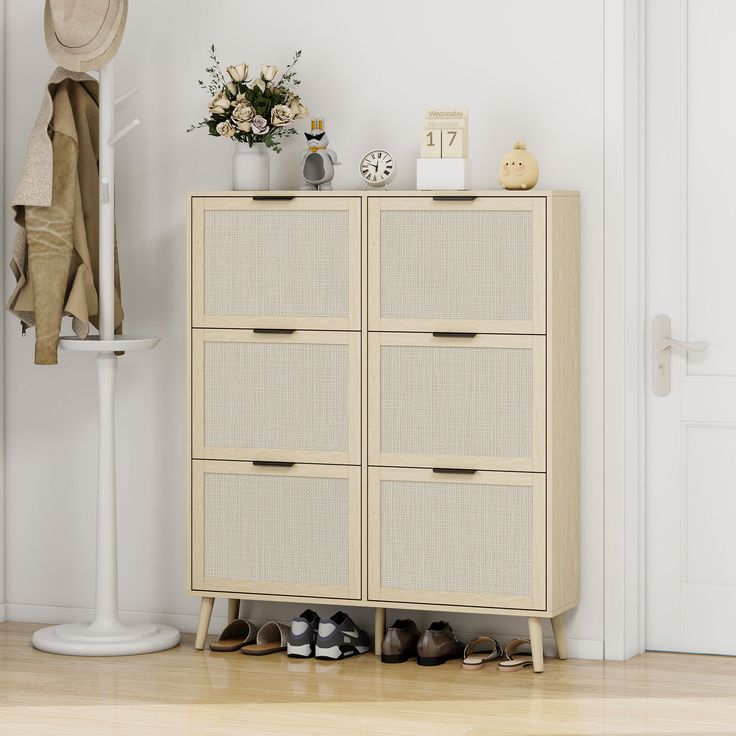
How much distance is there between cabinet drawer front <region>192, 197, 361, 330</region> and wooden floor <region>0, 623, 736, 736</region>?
980mm

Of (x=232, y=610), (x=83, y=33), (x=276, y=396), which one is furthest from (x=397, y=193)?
(x=232, y=610)

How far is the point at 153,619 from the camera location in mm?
4461

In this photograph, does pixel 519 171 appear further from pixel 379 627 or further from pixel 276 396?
pixel 379 627

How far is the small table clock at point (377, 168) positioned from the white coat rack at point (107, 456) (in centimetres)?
69

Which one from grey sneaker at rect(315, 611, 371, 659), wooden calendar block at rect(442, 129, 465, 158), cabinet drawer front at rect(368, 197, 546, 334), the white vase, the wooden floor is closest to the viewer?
the wooden floor

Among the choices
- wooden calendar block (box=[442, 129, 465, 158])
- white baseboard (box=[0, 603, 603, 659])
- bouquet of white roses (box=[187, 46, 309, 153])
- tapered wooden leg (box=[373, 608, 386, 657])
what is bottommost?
white baseboard (box=[0, 603, 603, 659])

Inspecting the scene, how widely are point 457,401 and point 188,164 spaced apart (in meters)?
1.20

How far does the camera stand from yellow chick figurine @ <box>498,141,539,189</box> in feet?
12.7

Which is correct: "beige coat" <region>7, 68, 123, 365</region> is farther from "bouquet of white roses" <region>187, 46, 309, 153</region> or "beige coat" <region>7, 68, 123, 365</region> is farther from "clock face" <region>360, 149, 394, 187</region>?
"clock face" <region>360, 149, 394, 187</region>

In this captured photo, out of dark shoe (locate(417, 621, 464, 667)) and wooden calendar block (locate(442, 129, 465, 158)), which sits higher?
wooden calendar block (locate(442, 129, 465, 158))

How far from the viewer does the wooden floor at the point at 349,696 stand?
3383mm

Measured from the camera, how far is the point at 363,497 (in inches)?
156

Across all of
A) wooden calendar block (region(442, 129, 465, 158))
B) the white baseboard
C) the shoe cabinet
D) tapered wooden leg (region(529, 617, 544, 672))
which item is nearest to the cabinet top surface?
the shoe cabinet

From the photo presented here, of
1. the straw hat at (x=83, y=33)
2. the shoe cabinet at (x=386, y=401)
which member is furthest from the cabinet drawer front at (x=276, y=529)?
the straw hat at (x=83, y=33)
